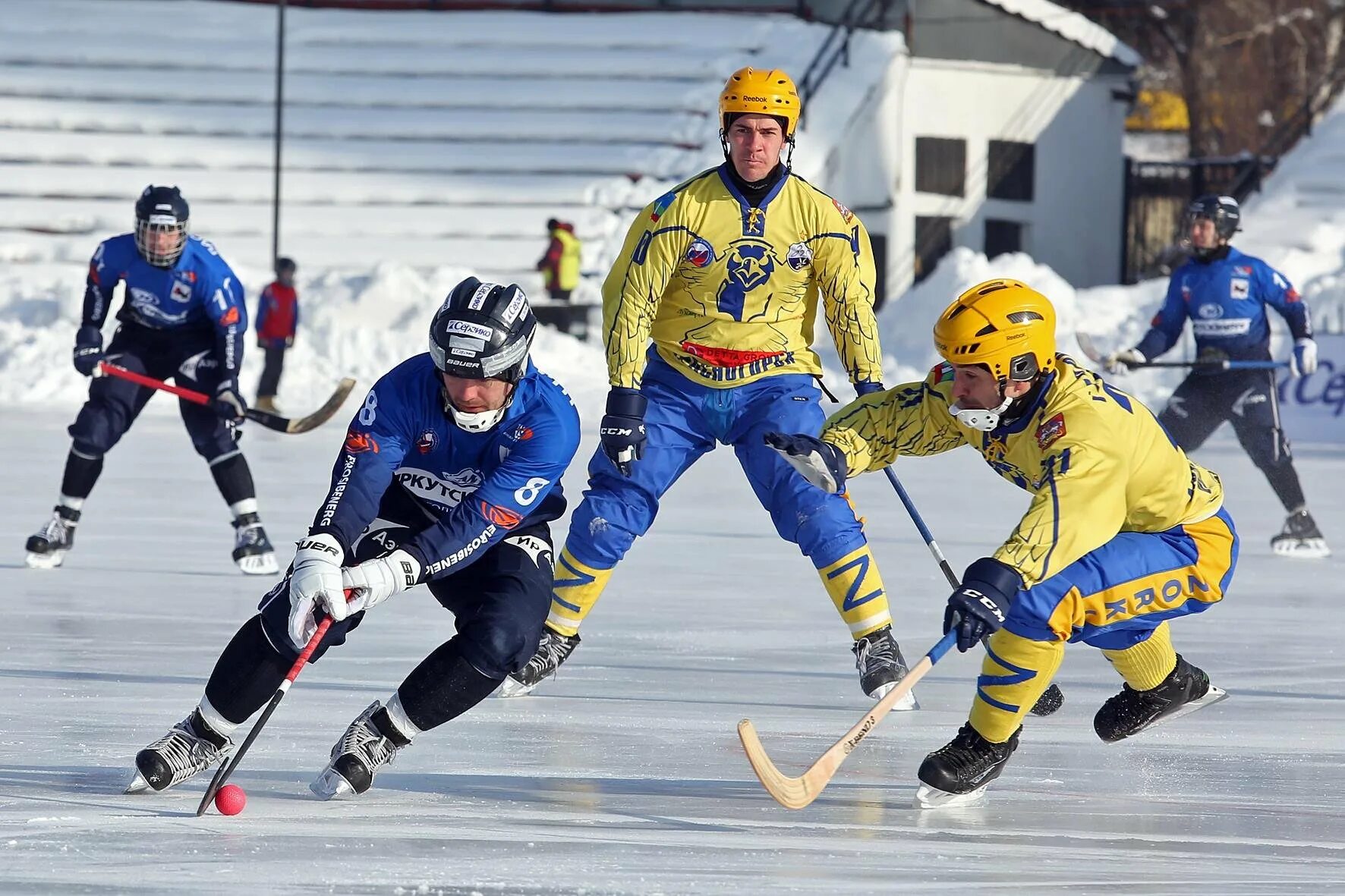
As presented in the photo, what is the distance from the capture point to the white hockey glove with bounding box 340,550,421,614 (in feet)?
11.8

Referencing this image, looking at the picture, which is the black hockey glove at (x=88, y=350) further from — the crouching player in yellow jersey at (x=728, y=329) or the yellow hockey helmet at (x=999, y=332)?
the yellow hockey helmet at (x=999, y=332)

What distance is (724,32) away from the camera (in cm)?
2114

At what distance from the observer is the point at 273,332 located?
1370 cm

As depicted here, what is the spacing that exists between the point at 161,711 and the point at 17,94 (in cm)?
1699

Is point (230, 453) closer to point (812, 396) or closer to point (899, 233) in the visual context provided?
point (812, 396)

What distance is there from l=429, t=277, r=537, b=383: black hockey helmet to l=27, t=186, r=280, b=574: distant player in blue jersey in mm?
3032

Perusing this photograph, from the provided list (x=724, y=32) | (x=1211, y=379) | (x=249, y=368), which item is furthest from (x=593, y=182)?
(x=1211, y=379)

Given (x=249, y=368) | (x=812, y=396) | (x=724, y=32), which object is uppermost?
(x=724, y=32)

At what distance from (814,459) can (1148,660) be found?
0.87 m

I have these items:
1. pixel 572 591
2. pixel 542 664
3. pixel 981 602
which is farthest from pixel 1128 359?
pixel 981 602

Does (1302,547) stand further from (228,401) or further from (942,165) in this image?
(942,165)

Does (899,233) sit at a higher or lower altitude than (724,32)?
lower

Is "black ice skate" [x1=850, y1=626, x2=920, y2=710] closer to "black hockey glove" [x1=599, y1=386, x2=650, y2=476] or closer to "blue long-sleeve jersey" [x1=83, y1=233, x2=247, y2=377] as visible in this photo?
"black hockey glove" [x1=599, y1=386, x2=650, y2=476]

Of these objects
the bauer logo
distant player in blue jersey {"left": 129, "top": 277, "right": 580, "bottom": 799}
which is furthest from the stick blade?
the bauer logo
